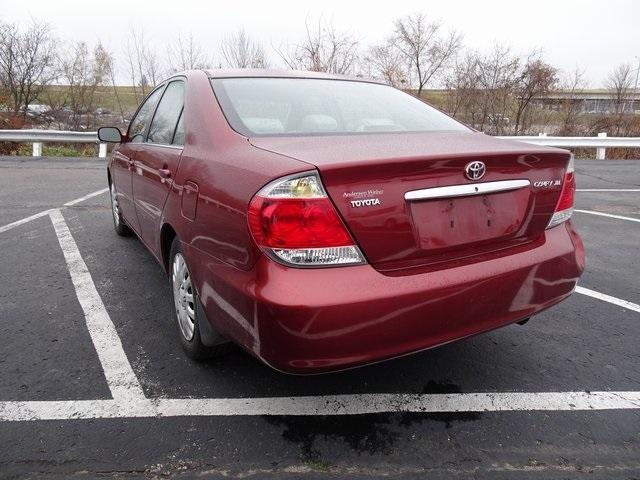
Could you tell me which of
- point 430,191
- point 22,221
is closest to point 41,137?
point 22,221

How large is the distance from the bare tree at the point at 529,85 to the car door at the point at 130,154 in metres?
17.9

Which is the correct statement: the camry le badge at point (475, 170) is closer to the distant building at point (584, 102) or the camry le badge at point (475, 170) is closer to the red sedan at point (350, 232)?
the red sedan at point (350, 232)

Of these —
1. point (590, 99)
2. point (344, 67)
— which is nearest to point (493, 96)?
point (590, 99)

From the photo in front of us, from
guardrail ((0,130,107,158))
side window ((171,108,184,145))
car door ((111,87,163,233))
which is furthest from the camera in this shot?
guardrail ((0,130,107,158))

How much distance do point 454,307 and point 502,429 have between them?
61 centimetres

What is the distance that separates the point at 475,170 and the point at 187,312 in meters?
1.62

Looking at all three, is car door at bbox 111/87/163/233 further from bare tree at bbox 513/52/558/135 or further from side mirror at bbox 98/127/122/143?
bare tree at bbox 513/52/558/135

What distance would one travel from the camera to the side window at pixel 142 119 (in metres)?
3.66

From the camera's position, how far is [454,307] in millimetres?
1918

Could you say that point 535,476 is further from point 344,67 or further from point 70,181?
point 344,67

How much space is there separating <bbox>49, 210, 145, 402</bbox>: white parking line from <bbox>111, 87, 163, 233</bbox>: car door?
56cm

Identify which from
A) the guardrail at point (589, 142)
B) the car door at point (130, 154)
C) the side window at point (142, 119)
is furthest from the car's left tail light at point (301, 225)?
the guardrail at point (589, 142)

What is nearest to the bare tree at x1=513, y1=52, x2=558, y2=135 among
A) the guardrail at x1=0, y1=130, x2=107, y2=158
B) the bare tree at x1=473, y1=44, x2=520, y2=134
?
the bare tree at x1=473, y1=44, x2=520, y2=134

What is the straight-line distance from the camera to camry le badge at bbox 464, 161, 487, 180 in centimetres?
191
